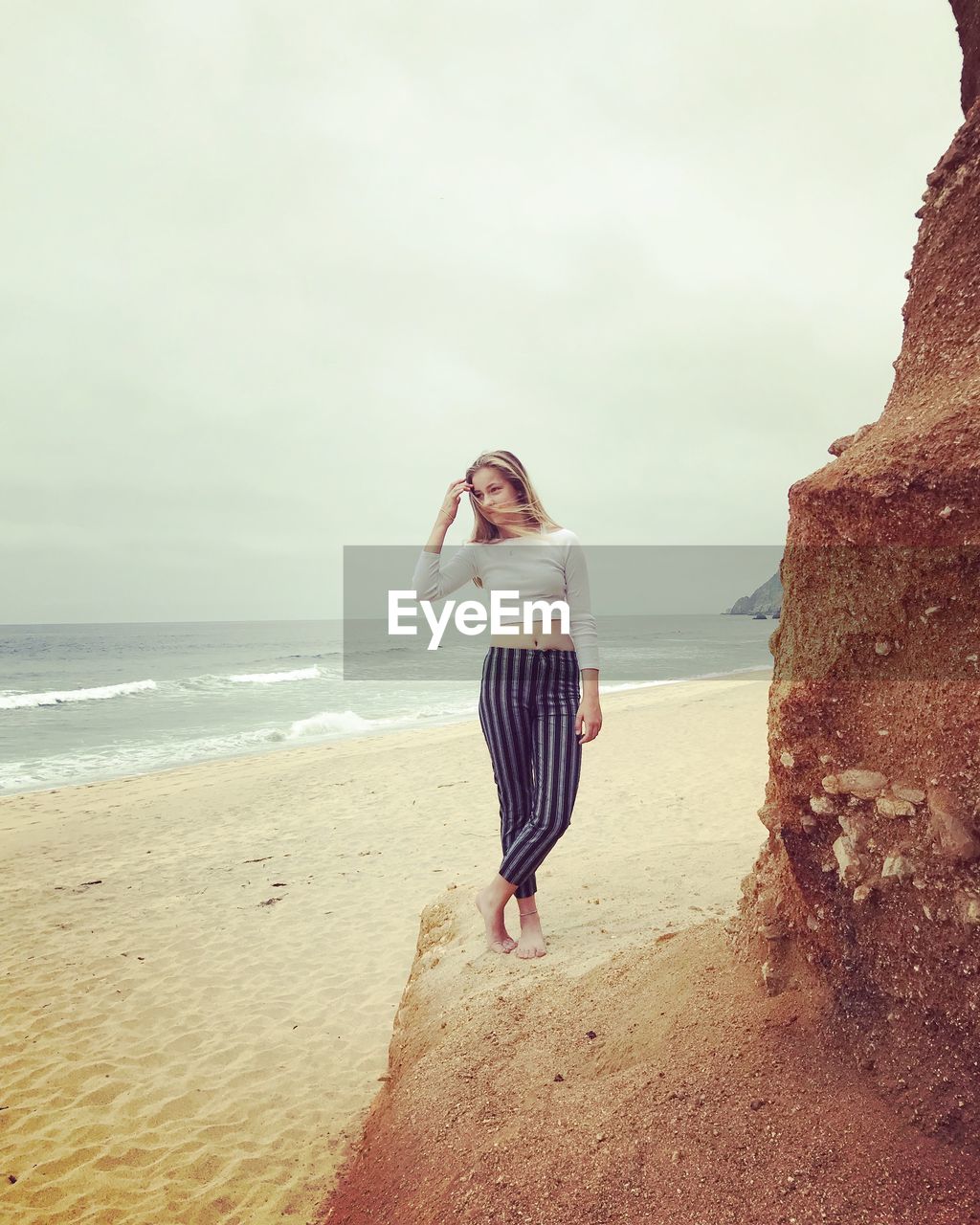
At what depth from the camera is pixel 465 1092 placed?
2.21 meters

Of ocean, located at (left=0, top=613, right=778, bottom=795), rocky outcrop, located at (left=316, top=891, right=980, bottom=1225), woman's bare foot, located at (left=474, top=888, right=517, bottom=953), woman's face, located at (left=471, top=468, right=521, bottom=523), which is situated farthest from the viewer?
ocean, located at (left=0, top=613, right=778, bottom=795)

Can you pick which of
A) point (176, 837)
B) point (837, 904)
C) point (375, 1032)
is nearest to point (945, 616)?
point (837, 904)

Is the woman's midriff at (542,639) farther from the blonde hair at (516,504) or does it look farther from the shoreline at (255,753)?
the shoreline at (255,753)

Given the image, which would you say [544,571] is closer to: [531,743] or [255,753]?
[531,743]

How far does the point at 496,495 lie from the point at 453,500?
169 millimetres

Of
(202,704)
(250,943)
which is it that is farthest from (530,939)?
(202,704)

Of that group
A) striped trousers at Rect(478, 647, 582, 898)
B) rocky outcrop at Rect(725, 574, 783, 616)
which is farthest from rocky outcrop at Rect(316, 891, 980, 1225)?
rocky outcrop at Rect(725, 574, 783, 616)

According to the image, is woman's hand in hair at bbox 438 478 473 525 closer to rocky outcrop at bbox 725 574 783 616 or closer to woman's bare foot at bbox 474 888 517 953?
woman's bare foot at bbox 474 888 517 953

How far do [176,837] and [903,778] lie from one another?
8.04 meters

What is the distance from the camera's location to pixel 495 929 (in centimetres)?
308

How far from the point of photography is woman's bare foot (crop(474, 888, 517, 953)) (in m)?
3.05

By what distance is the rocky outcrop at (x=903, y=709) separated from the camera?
1556mm

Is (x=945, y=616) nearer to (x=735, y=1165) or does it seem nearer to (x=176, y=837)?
(x=735, y=1165)

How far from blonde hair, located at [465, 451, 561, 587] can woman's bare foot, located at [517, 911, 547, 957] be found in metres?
1.37
